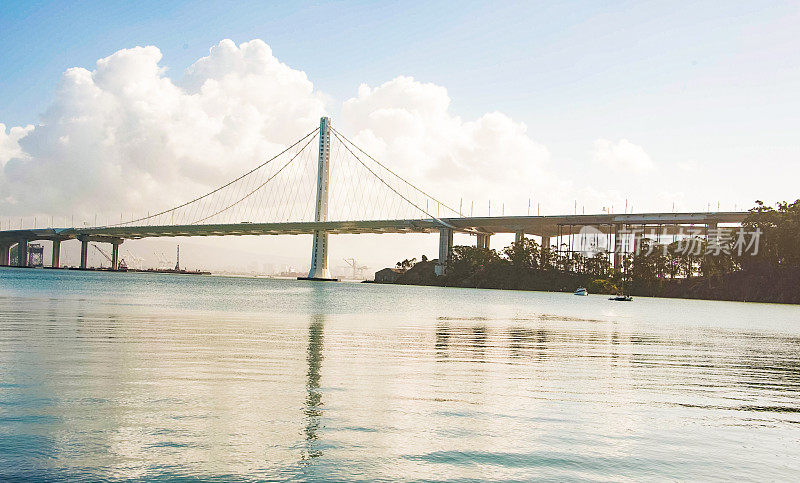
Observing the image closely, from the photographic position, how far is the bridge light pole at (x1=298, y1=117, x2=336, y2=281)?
4712 inches

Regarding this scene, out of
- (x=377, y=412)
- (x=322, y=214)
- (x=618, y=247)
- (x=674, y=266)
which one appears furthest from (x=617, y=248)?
(x=377, y=412)

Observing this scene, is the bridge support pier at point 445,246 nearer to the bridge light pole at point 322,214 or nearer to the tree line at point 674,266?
the tree line at point 674,266

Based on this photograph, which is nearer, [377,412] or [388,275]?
[377,412]

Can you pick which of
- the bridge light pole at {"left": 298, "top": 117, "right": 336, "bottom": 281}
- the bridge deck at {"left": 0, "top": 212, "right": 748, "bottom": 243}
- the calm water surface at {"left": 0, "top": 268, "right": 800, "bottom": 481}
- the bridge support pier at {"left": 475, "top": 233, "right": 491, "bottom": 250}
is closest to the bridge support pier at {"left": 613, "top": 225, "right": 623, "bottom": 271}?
the bridge deck at {"left": 0, "top": 212, "right": 748, "bottom": 243}

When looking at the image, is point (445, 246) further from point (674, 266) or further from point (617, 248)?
point (674, 266)

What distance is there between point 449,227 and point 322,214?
25.8 m

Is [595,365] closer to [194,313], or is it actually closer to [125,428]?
[125,428]

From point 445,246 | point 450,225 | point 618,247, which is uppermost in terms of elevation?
point 450,225

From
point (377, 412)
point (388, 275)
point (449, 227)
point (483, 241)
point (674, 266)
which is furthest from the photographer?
point (388, 275)

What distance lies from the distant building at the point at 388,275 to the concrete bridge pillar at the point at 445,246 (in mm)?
27611

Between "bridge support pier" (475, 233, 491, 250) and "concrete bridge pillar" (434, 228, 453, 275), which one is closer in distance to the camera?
"concrete bridge pillar" (434, 228, 453, 275)

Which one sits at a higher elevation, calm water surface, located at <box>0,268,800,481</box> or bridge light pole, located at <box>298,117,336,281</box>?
bridge light pole, located at <box>298,117,336,281</box>

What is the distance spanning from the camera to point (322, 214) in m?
119

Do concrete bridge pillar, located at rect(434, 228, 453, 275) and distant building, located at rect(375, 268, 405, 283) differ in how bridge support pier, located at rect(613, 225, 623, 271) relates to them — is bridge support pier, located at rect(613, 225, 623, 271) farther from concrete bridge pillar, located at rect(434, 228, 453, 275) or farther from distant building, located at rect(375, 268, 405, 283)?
distant building, located at rect(375, 268, 405, 283)
